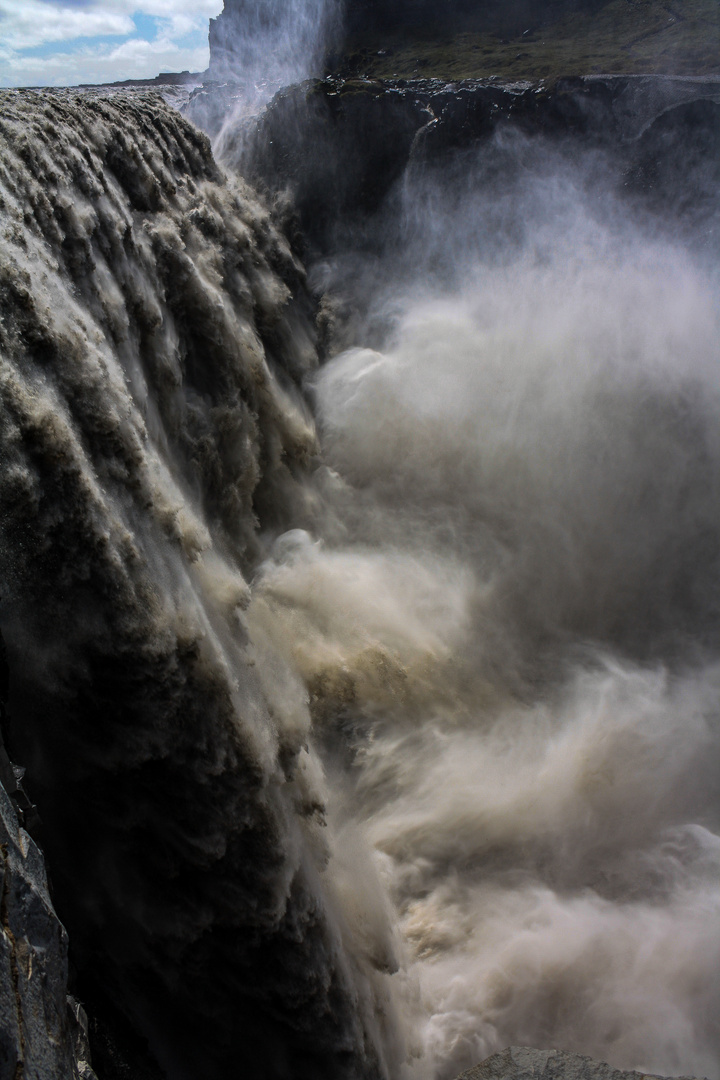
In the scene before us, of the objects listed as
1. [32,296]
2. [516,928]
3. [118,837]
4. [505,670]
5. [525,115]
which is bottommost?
[118,837]

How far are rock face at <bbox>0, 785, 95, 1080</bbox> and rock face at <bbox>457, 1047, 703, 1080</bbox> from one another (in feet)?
4.97

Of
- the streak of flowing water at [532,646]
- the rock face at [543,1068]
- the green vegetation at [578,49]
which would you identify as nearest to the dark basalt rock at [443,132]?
the green vegetation at [578,49]

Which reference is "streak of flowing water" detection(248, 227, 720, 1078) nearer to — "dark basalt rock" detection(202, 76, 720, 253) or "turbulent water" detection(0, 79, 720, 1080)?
"turbulent water" detection(0, 79, 720, 1080)

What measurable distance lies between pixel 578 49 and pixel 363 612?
24.2ft

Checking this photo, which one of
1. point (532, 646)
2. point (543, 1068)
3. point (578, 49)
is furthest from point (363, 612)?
point (578, 49)

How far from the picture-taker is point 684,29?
26.7ft

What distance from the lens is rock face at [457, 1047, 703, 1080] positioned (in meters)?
2.42

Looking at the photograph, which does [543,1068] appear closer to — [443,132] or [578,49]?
[443,132]

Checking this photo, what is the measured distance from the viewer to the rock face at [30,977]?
1.45 meters

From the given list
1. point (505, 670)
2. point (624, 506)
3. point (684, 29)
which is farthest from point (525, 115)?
point (505, 670)

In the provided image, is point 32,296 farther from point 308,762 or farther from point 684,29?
point 684,29

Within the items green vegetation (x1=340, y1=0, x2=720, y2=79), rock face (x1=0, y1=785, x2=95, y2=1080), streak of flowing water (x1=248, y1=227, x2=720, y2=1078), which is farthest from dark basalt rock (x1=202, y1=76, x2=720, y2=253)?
rock face (x1=0, y1=785, x2=95, y2=1080)

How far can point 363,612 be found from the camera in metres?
5.57

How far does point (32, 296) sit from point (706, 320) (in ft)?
21.4
